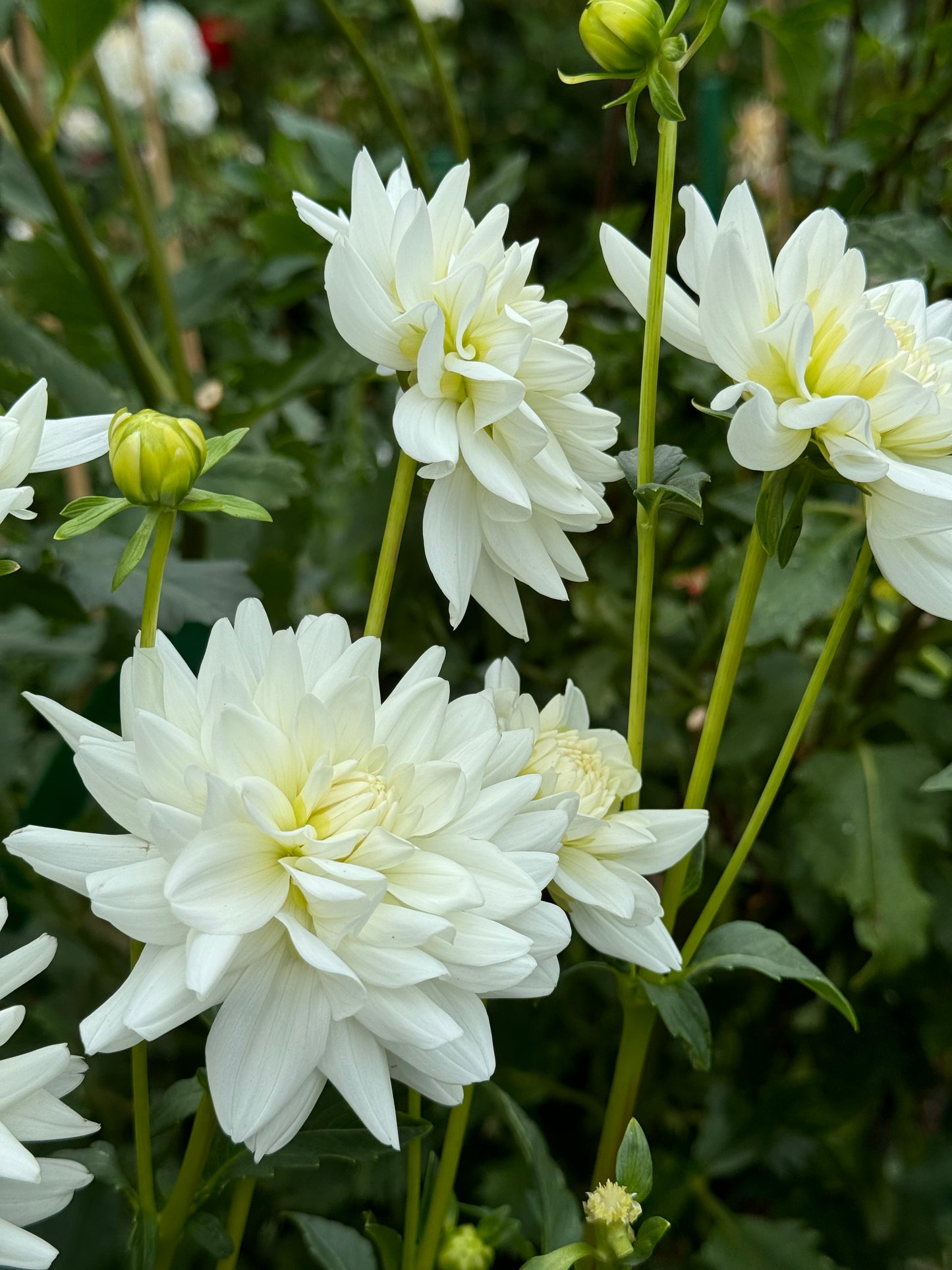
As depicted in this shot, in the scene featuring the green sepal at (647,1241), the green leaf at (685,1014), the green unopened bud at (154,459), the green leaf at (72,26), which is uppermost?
the green leaf at (72,26)

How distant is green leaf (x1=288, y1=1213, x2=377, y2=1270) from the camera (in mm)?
394

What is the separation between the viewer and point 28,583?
58cm

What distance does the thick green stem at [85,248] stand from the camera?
1.99 feet

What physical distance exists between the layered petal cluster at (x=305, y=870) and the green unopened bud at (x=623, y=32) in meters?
0.17

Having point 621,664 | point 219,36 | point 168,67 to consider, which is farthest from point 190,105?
point 621,664

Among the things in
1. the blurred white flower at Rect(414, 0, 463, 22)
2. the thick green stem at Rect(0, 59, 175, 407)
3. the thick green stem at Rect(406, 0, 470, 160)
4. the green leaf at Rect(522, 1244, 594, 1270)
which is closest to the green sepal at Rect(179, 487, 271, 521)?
the green leaf at Rect(522, 1244, 594, 1270)

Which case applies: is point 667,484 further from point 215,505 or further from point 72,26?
point 72,26

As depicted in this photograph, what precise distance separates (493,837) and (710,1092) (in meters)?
0.41

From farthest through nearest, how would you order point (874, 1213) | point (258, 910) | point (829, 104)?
point (829, 104)
point (874, 1213)
point (258, 910)

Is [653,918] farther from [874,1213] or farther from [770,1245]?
[874,1213]

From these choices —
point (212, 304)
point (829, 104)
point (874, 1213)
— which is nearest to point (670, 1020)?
point (874, 1213)

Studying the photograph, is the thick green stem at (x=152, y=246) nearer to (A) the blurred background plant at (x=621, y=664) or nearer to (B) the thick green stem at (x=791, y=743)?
(A) the blurred background plant at (x=621, y=664)

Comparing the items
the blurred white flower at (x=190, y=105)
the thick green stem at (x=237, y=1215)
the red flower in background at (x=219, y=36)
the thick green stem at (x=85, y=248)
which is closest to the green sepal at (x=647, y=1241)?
the thick green stem at (x=237, y=1215)

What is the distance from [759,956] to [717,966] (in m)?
0.01
